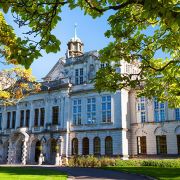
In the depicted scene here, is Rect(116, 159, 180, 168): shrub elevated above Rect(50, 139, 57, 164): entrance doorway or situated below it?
below

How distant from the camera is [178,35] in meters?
11.2

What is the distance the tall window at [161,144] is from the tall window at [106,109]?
6226 mm

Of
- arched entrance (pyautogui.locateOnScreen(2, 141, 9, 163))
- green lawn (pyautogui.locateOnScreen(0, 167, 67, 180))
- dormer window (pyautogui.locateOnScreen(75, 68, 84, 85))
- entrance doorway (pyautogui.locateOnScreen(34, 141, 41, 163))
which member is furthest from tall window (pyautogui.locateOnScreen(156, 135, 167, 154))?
arched entrance (pyautogui.locateOnScreen(2, 141, 9, 163))

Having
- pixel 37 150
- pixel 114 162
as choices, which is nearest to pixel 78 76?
pixel 37 150

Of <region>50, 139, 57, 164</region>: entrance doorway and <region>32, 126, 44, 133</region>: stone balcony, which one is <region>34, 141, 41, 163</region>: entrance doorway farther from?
<region>50, 139, 57, 164</region>: entrance doorway

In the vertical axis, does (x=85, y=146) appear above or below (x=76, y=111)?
below

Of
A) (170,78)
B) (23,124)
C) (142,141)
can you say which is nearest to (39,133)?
(23,124)

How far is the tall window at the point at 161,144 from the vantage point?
3384cm

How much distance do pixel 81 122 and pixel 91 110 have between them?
2.04 m

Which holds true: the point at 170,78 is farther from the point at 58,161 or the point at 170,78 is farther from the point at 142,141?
the point at 58,161

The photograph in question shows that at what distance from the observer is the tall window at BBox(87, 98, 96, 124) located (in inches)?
1468

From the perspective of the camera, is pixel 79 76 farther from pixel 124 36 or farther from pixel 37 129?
pixel 124 36

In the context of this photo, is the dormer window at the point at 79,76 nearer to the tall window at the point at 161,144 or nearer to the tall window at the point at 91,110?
the tall window at the point at 91,110

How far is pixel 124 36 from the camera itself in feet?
42.2
